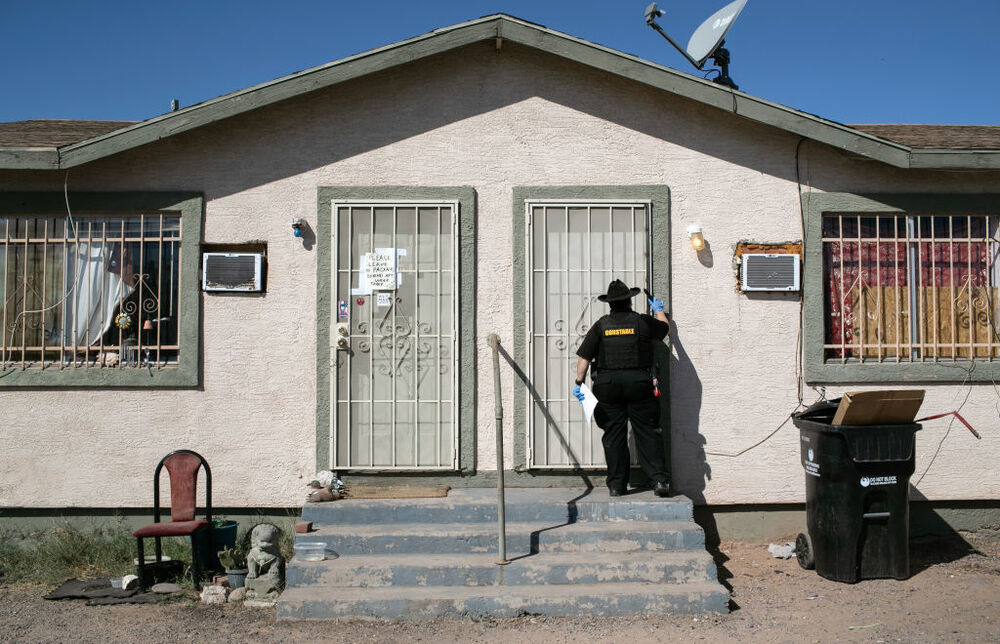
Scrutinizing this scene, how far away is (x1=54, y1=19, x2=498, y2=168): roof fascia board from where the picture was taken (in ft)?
21.0

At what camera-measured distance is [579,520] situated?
20.0ft

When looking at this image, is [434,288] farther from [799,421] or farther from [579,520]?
[799,421]

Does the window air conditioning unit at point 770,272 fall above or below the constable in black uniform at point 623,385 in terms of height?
above

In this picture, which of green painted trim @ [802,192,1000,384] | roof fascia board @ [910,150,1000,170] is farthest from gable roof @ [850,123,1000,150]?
green painted trim @ [802,192,1000,384]

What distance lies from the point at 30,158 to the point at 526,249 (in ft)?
13.1

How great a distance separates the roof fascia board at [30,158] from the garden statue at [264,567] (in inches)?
133

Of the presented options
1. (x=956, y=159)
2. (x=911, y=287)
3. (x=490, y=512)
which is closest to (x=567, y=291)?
(x=490, y=512)

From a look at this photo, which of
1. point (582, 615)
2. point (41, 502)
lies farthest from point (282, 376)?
point (582, 615)

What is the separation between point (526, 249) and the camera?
6.67 metres

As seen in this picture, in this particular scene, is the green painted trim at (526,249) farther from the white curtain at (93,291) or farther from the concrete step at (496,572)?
the white curtain at (93,291)

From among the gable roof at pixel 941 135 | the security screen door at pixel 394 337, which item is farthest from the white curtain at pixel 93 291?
the gable roof at pixel 941 135

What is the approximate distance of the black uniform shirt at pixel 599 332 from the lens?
624 cm

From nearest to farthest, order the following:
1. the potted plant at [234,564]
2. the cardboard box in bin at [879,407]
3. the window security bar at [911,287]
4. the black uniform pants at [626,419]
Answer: the cardboard box in bin at [879,407]
the potted plant at [234,564]
the black uniform pants at [626,419]
the window security bar at [911,287]

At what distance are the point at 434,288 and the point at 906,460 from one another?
12.4ft
